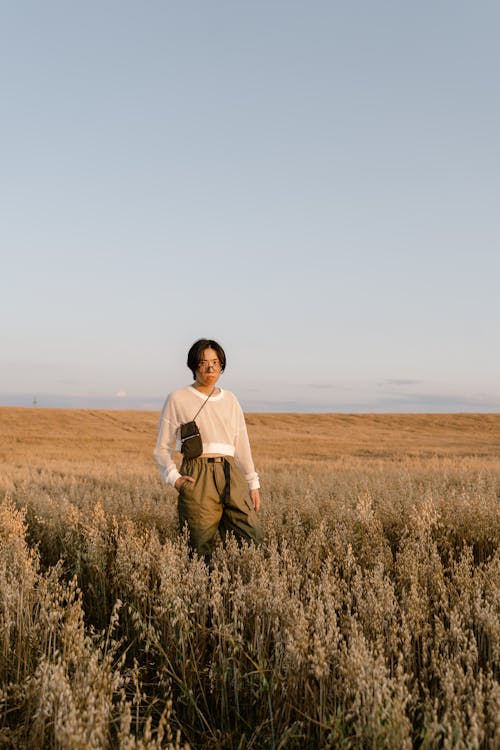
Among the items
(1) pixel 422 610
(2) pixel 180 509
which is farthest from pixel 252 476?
(1) pixel 422 610

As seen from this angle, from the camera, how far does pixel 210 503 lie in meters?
4.76

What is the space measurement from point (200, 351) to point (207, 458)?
86 cm

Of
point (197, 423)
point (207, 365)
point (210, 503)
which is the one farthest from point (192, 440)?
point (207, 365)

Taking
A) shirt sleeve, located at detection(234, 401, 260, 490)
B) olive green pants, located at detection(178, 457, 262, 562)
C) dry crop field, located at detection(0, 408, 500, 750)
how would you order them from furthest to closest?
shirt sleeve, located at detection(234, 401, 260, 490)
olive green pants, located at detection(178, 457, 262, 562)
dry crop field, located at detection(0, 408, 500, 750)

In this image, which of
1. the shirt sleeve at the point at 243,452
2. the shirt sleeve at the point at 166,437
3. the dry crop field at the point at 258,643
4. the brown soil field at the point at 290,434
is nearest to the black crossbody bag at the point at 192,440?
the shirt sleeve at the point at 166,437

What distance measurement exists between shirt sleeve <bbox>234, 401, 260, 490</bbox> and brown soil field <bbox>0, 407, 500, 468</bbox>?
17.7 meters

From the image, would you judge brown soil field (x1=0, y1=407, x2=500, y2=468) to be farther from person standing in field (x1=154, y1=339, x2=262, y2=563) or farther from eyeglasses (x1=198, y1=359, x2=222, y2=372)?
eyeglasses (x1=198, y1=359, x2=222, y2=372)

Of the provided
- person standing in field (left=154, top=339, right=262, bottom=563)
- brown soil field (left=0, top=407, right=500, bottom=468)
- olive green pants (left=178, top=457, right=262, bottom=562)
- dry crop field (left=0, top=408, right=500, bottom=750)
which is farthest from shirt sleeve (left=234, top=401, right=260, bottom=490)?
brown soil field (left=0, top=407, right=500, bottom=468)

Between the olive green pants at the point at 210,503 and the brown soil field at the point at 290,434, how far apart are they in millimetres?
17806

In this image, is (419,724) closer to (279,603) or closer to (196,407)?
(279,603)

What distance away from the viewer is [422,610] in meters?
3.42

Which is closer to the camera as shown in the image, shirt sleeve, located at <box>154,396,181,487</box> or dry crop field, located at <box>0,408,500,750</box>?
dry crop field, located at <box>0,408,500,750</box>

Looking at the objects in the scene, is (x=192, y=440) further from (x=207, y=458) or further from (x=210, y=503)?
(x=210, y=503)

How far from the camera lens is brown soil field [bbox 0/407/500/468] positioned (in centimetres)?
2778
